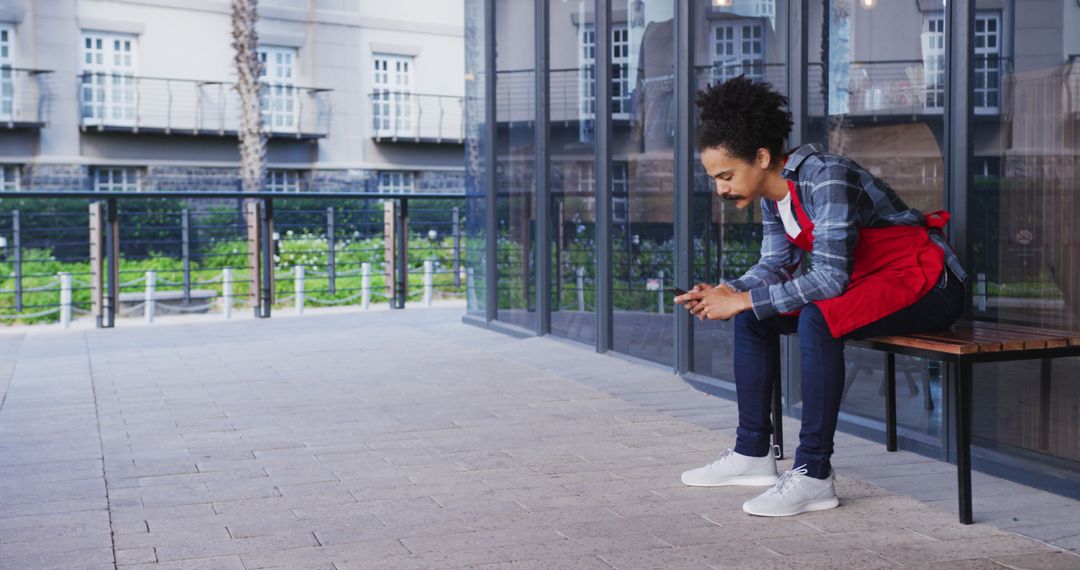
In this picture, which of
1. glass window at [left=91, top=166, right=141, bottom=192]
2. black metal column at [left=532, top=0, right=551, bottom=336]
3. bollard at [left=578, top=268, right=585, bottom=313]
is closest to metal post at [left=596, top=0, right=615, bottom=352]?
bollard at [left=578, top=268, right=585, bottom=313]

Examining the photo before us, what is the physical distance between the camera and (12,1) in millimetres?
20234

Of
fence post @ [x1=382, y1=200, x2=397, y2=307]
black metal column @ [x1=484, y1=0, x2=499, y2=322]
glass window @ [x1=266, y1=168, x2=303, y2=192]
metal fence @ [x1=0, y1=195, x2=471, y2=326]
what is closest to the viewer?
black metal column @ [x1=484, y1=0, x2=499, y2=322]

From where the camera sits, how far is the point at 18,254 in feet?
29.6

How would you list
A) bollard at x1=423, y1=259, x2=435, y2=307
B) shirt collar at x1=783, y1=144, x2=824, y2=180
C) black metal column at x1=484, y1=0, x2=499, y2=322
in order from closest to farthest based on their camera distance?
shirt collar at x1=783, y1=144, x2=824, y2=180, black metal column at x1=484, y1=0, x2=499, y2=322, bollard at x1=423, y1=259, x2=435, y2=307

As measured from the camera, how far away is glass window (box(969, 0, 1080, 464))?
10.3 ft

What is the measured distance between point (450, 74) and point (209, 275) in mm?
15540

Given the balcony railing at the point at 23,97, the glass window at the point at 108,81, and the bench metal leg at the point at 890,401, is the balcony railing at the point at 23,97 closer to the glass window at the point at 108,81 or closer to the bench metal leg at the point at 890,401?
the glass window at the point at 108,81

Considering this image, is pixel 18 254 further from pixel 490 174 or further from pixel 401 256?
pixel 490 174

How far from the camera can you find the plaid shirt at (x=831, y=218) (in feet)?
9.25

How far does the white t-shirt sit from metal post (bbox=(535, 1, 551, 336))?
3560 millimetres

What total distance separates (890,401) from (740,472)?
586 millimetres

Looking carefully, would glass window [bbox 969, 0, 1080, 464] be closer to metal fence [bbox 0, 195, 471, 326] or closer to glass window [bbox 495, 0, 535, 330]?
glass window [bbox 495, 0, 535, 330]

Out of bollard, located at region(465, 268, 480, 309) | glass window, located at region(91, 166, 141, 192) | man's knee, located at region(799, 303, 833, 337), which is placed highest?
glass window, located at region(91, 166, 141, 192)

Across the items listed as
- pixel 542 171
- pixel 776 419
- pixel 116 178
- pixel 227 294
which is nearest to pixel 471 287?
pixel 542 171
